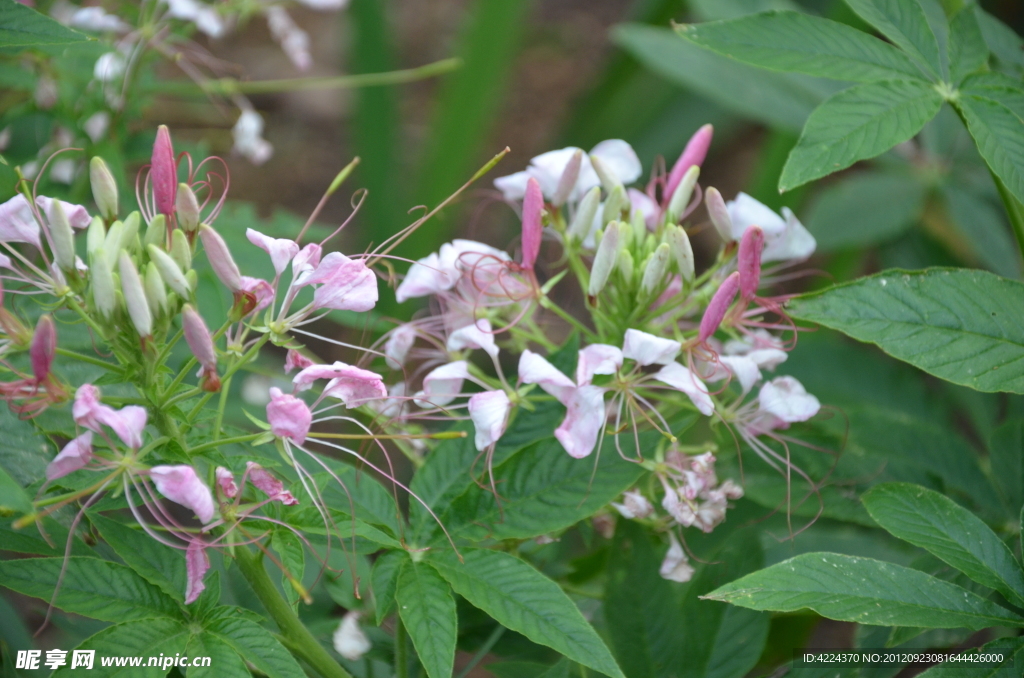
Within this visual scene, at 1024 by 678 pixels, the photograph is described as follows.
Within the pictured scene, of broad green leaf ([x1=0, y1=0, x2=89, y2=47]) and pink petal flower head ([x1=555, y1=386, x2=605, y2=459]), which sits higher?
broad green leaf ([x1=0, y1=0, x2=89, y2=47])

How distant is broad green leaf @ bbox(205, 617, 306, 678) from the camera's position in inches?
24.3

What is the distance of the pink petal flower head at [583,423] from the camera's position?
0.72m

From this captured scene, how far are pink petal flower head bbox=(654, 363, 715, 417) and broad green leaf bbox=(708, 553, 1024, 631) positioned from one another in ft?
0.50

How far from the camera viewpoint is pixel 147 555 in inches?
26.8

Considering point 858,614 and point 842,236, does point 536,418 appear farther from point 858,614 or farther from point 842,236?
point 842,236

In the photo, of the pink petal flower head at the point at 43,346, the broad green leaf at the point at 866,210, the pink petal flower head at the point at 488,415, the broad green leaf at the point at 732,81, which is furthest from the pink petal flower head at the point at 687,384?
the broad green leaf at the point at 866,210

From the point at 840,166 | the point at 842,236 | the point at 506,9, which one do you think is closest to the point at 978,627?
the point at 840,166

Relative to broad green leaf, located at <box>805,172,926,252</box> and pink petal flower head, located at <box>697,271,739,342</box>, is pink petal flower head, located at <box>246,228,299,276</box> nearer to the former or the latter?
pink petal flower head, located at <box>697,271,739,342</box>

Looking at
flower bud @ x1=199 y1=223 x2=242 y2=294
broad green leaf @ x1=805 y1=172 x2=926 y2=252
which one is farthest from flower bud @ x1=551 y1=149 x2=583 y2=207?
broad green leaf @ x1=805 y1=172 x2=926 y2=252

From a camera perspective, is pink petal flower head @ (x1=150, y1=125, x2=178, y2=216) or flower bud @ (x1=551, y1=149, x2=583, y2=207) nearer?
pink petal flower head @ (x1=150, y1=125, x2=178, y2=216)

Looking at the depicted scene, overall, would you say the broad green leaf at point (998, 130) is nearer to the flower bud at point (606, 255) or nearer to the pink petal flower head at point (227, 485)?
the flower bud at point (606, 255)

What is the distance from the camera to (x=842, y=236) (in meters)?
1.60

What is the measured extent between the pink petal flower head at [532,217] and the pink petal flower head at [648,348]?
0.15 m

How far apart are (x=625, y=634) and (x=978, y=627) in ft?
1.06
